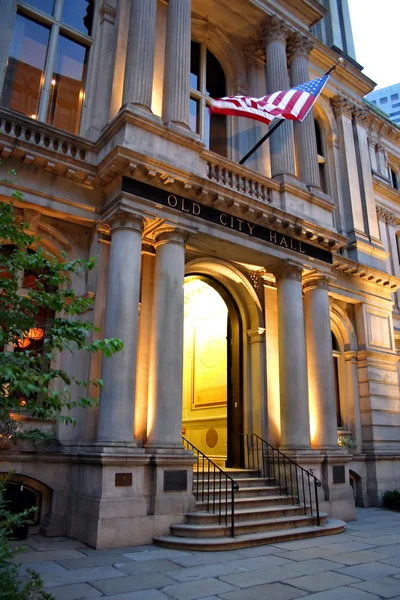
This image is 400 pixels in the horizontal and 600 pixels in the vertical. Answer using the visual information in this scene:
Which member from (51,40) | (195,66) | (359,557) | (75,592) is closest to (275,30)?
(195,66)

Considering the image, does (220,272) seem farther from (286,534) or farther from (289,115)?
(286,534)

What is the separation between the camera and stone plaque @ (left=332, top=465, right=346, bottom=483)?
13.1 metres

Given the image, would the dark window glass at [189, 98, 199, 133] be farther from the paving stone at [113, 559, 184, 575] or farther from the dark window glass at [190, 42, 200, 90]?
the paving stone at [113, 559, 184, 575]

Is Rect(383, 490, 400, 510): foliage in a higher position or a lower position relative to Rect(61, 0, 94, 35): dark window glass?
lower

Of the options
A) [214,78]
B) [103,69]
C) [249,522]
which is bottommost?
[249,522]

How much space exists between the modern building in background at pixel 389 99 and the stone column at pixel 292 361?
14674 centimetres

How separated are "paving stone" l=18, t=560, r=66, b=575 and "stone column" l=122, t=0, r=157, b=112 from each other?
9696 millimetres

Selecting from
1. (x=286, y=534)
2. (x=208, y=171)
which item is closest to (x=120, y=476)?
(x=286, y=534)

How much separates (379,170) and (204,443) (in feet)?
51.5

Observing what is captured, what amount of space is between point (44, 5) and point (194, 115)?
5.30 m

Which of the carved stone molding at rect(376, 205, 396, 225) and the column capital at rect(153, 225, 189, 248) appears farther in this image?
the carved stone molding at rect(376, 205, 396, 225)

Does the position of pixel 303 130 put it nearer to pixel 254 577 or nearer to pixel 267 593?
pixel 254 577

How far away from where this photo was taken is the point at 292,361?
1353 centimetres

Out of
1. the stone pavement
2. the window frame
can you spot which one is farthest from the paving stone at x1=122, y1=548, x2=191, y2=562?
the window frame
